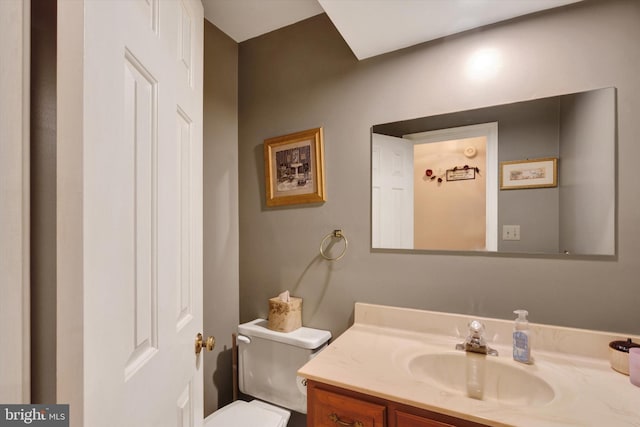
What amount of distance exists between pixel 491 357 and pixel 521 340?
0.41 feet

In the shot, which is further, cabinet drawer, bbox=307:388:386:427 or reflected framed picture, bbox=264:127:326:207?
reflected framed picture, bbox=264:127:326:207

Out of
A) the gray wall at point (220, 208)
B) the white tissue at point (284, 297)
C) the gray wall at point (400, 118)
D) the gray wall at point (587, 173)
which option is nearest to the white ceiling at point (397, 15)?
the gray wall at point (400, 118)

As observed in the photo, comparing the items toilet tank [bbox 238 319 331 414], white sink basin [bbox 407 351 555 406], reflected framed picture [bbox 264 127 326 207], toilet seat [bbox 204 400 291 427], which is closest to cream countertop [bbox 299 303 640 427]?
white sink basin [bbox 407 351 555 406]

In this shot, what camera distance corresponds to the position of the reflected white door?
1.38m

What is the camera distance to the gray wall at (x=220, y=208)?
161 cm

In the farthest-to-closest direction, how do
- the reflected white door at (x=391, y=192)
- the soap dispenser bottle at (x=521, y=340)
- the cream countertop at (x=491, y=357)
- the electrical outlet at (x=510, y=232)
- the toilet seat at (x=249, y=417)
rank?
the reflected white door at (x=391, y=192) → the toilet seat at (x=249, y=417) → the electrical outlet at (x=510, y=232) → the soap dispenser bottle at (x=521, y=340) → the cream countertop at (x=491, y=357)

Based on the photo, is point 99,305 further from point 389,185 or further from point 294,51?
point 294,51

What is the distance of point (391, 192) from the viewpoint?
1.42 meters

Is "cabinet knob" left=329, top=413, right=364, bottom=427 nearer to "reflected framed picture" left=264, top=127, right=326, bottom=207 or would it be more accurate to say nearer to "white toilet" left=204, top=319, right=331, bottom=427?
"white toilet" left=204, top=319, right=331, bottom=427

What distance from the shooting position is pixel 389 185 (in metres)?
1.42

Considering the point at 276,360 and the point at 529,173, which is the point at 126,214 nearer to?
the point at 276,360
